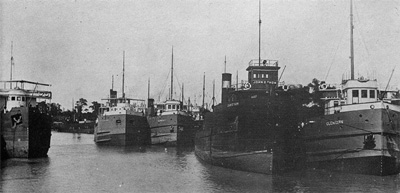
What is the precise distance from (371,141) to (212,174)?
8626 millimetres

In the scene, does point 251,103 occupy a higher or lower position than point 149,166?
higher

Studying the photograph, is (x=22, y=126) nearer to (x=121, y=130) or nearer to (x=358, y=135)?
Answer: (x=121, y=130)

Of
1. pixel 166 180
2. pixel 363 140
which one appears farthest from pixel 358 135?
pixel 166 180

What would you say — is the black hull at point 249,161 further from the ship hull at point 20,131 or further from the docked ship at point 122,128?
the docked ship at point 122,128

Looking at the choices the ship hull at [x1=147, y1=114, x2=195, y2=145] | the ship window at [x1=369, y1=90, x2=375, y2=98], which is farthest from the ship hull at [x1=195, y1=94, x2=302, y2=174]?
the ship hull at [x1=147, y1=114, x2=195, y2=145]

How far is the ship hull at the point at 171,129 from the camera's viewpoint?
4316cm

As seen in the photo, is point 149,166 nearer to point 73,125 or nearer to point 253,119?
point 253,119

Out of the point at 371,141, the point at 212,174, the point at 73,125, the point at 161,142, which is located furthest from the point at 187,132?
the point at 73,125

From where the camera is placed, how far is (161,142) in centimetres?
4416

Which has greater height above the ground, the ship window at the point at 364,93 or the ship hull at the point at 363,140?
the ship window at the point at 364,93

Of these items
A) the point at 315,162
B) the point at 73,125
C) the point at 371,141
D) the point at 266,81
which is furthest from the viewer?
the point at 73,125

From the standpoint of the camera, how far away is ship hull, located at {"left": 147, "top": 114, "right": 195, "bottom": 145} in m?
43.2

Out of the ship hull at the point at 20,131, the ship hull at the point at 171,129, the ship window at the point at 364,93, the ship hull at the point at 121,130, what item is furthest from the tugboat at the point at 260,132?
the ship hull at the point at 121,130

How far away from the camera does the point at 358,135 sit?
2011 cm
